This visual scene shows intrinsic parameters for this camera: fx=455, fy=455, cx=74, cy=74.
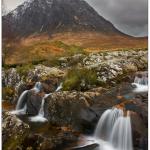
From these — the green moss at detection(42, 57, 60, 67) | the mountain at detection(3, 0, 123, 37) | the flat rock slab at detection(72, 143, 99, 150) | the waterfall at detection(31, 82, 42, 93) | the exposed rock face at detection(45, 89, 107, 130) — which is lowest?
the flat rock slab at detection(72, 143, 99, 150)

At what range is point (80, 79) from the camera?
462 cm

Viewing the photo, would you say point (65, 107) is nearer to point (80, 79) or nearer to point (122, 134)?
point (80, 79)

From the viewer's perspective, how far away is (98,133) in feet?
14.5

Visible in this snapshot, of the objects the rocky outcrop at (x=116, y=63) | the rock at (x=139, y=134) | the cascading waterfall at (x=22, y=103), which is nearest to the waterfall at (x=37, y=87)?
the cascading waterfall at (x=22, y=103)

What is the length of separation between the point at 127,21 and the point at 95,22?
13.2 inches

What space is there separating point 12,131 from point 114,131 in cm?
121

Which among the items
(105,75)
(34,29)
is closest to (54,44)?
(34,29)

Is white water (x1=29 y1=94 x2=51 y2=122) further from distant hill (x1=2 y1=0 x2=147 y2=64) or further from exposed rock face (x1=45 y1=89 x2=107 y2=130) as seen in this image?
distant hill (x1=2 y1=0 x2=147 y2=64)

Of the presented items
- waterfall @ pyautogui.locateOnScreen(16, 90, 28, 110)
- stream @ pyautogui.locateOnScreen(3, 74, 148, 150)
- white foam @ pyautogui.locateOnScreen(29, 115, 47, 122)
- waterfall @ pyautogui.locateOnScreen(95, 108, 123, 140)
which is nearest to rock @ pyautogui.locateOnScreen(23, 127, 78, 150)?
stream @ pyautogui.locateOnScreen(3, 74, 148, 150)

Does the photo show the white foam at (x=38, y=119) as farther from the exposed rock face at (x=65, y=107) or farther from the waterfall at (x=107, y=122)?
the waterfall at (x=107, y=122)

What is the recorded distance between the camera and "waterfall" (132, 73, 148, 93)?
4215 millimetres

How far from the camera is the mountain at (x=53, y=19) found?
466cm

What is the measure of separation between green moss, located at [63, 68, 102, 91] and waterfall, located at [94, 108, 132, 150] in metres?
0.37

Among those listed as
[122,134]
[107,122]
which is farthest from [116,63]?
[122,134]
